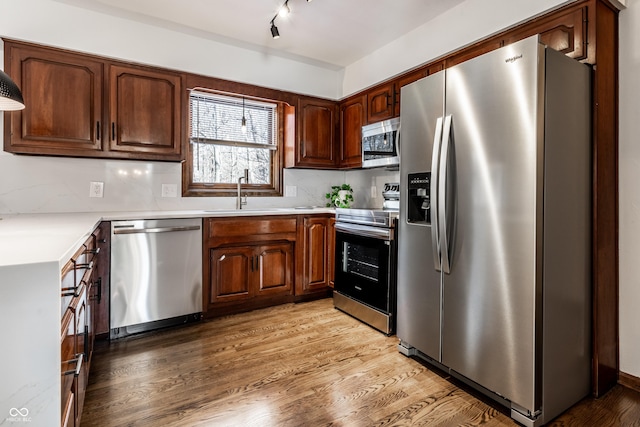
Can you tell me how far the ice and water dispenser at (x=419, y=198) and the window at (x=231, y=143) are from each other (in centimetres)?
196

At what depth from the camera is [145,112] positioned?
2871mm

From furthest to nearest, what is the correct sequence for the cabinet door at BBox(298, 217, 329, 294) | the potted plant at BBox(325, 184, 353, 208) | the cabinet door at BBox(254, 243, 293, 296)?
the potted plant at BBox(325, 184, 353, 208) → the cabinet door at BBox(298, 217, 329, 294) → the cabinet door at BBox(254, 243, 293, 296)

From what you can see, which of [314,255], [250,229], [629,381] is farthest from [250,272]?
[629,381]

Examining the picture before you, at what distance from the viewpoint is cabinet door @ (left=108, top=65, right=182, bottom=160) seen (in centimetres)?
277

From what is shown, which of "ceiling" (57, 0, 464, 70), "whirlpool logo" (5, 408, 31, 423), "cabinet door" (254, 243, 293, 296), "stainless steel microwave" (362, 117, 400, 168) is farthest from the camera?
"cabinet door" (254, 243, 293, 296)

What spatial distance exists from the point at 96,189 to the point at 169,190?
0.57 metres

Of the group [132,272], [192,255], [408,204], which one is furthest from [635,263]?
[132,272]

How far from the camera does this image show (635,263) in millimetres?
1910

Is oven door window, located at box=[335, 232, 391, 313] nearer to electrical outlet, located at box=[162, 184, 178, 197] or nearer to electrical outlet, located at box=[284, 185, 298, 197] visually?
electrical outlet, located at box=[284, 185, 298, 197]

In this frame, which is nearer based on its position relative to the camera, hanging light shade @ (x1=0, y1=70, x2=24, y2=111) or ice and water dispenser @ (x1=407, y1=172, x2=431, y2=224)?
hanging light shade @ (x1=0, y1=70, x2=24, y2=111)

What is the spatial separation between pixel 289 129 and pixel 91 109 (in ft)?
6.07

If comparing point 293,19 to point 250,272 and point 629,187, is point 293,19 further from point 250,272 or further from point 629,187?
point 629,187

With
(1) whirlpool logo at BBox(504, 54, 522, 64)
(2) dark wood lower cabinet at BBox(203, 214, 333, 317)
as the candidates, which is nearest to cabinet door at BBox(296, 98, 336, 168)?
(2) dark wood lower cabinet at BBox(203, 214, 333, 317)

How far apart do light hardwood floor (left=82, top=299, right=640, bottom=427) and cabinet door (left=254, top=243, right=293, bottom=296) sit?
0.58 metres
